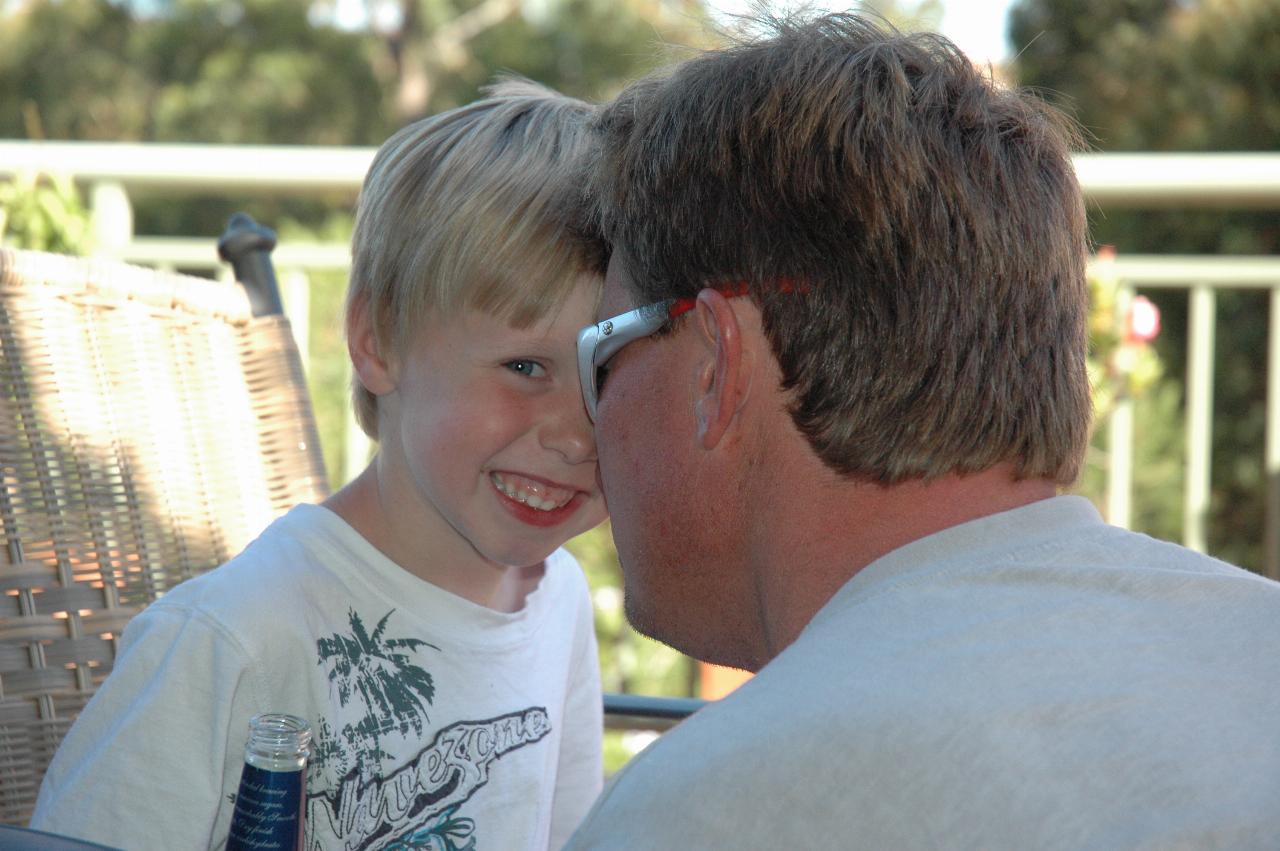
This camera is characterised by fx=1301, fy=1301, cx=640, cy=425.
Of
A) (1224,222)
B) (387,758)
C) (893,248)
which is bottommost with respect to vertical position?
(1224,222)

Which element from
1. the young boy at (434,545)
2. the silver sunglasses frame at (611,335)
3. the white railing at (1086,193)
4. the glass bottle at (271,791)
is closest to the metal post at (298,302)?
the white railing at (1086,193)

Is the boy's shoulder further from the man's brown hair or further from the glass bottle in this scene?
the man's brown hair

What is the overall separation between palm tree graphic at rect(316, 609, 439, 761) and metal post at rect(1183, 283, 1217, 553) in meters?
2.04

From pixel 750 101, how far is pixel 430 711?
2.65ft

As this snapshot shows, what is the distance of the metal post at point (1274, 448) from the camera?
2.85 meters

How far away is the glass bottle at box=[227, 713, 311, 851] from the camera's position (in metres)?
1.04

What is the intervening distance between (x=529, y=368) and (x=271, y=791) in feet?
2.10

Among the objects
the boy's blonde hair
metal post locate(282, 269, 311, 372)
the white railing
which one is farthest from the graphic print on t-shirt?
metal post locate(282, 269, 311, 372)

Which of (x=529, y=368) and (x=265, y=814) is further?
(x=529, y=368)

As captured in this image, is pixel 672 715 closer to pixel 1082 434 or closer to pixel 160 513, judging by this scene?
pixel 160 513

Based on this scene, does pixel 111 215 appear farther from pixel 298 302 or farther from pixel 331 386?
pixel 331 386

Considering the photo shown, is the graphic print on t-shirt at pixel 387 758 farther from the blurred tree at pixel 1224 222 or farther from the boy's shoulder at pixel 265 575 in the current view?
the blurred tree at pixel 1224 222

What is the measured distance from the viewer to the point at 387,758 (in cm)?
142

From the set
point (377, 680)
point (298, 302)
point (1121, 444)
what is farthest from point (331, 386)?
point (377, 680)
